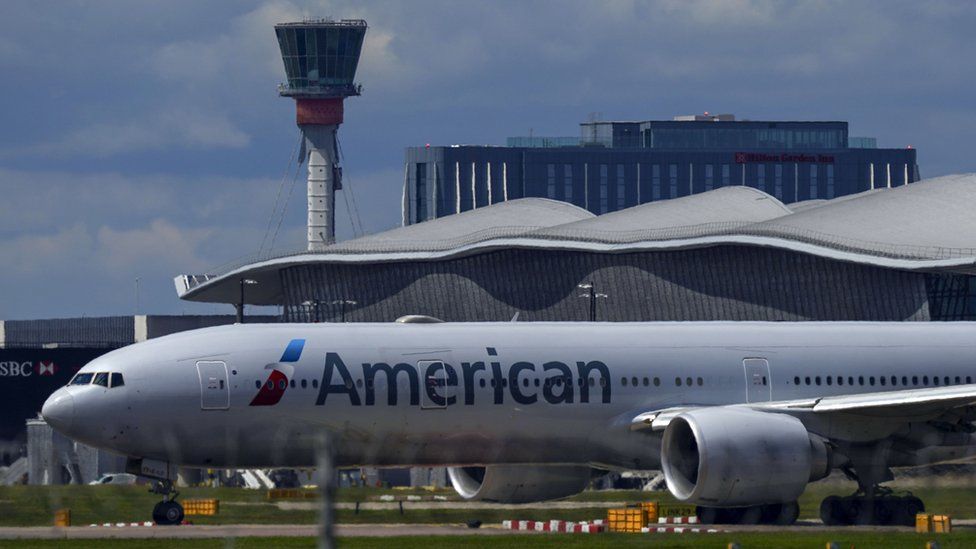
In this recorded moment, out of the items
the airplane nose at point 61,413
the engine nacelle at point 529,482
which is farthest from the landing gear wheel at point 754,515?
the airplane nose at point 61,413

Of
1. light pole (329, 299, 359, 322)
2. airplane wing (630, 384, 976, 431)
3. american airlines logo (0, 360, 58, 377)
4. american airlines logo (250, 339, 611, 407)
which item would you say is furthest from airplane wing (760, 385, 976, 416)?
light pole (329, 299, 359, 322)

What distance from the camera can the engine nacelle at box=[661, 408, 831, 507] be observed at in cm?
3556

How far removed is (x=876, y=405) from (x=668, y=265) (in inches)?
3000

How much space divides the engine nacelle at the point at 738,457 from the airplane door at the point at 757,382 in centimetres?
206

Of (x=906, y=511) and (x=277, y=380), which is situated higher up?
(x=277, y=380)

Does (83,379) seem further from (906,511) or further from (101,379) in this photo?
(906,511)

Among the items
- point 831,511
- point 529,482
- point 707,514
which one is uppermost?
point 529,482

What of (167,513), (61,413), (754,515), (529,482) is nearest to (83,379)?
(61,413)

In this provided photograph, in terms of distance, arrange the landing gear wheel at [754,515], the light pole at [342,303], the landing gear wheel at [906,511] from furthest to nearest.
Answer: the light pole at [342,303], the landing gear wheel at [754,515], the landing gear wheel at [906,511]

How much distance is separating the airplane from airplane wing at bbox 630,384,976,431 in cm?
6

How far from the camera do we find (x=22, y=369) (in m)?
104

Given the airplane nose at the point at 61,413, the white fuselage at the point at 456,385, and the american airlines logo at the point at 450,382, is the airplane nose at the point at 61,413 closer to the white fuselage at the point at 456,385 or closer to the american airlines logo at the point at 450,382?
the white fuselage at the point at 456,385

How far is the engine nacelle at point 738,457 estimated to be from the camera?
117 feet

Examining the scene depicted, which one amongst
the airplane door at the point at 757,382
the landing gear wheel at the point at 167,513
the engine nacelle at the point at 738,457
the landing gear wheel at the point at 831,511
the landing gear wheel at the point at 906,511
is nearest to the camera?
the landing gear wheel at the point at 167,513
